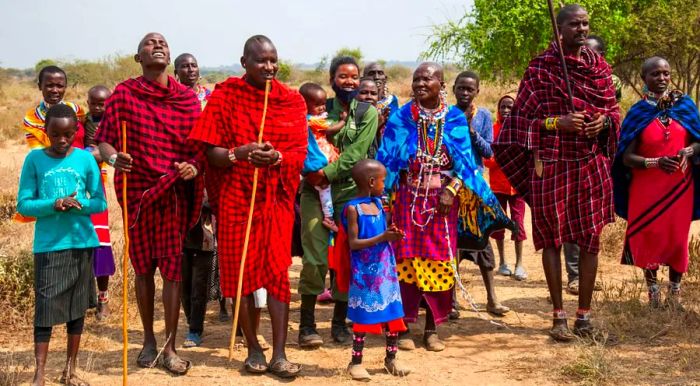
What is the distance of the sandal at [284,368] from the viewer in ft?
16.1

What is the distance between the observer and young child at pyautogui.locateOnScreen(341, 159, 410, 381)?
4885 millimetres

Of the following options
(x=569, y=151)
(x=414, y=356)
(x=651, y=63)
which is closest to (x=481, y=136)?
(x=569, y=151)

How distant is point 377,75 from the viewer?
6.52 metres

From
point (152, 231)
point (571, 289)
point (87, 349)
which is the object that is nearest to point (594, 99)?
point (571, 289)

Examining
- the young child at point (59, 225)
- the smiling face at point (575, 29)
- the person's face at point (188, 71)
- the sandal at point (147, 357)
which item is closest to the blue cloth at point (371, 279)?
the sandal at point (147, 357)

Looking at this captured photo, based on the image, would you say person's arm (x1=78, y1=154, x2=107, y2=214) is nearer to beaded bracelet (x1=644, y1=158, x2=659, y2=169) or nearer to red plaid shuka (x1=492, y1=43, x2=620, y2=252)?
red plaid shuka (x1=492, y1=43, x2=620, y2=252)

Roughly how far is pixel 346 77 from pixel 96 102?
2.17 m

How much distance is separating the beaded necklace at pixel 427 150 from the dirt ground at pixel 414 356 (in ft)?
3.23

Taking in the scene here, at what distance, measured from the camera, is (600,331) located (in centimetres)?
573

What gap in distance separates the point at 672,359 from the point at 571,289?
2.00 m

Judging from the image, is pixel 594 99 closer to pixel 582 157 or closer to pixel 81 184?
pixel 582 157

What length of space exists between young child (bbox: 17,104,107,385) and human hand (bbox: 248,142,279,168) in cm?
92

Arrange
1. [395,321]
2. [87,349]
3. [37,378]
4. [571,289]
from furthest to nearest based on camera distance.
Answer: [571,289] < [87,349] < [395,321] < [37,378]

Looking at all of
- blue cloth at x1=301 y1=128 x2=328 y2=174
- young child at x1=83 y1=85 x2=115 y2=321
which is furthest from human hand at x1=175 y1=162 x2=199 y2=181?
young child at x1=83 y1=85 x2=115 y2=321
